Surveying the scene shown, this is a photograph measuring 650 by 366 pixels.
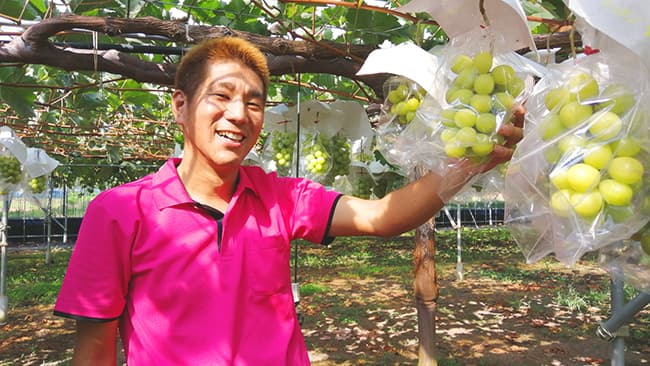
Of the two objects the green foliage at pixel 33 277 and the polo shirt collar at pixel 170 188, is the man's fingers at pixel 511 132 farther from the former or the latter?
the green foliage at pixel 33 277

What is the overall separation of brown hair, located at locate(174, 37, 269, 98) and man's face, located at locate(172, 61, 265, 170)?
2 cm

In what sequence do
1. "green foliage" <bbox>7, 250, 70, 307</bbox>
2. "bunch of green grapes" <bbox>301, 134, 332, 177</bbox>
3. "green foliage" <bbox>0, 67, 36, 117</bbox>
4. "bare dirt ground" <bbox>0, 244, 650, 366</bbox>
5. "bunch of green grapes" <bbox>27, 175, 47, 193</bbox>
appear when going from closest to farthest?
"bunch of green grapes" <bbox>301, 134, 332, 177</bbox> < "green foliage" <bbox>0, 67, 36, 117</bbox> < "bare dirt ground" <bbox>0, 244, 650, 366</bbox> < "bunch of green grapes" <bbox>27, 175, 47, 193</bbox> < "green foliage" <bbox>7, 250, 70, 307</bbox>

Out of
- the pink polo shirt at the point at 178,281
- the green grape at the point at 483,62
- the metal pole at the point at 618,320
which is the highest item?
the green grape at the point at 483,62

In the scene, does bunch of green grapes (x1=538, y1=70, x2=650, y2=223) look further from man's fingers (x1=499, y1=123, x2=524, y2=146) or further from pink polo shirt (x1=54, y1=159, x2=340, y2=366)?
pink polo shirt (x1=54, y1=159, x2=340, y2=366)

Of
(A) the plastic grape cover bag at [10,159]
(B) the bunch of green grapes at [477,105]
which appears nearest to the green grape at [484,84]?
(B) the bunch of green grapes at [477,105]

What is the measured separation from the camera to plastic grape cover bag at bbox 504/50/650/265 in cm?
64

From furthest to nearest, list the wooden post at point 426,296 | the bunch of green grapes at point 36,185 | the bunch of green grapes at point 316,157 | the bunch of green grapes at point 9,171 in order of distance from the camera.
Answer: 1. the bunch of green grapes at point 36,185
2. the bunch of green grapes at point 9,171
3. the wooden post at point 426,296
4. the bunch of green grapes at point 316,157

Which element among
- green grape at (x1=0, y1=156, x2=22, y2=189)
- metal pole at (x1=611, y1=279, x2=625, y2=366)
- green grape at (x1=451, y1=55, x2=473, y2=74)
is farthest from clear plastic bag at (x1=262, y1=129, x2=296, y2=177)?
green grape at (x1=0, y1=156, x2=22, y2=189)

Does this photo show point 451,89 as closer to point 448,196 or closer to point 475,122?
point 475,122

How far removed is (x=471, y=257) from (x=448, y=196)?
9.18 m

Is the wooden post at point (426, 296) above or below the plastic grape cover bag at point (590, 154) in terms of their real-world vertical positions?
below

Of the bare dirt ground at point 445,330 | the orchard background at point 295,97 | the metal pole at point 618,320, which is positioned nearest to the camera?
the metal pole at point 618,320

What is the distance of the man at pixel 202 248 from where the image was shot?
3.60 ft

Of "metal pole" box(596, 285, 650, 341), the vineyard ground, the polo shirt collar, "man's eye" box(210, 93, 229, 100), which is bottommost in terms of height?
the vineyard ground
